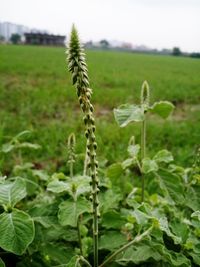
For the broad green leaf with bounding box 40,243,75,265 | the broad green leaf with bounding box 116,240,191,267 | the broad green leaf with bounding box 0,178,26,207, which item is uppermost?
the broad green leaf with bounding box 0,178,26,207

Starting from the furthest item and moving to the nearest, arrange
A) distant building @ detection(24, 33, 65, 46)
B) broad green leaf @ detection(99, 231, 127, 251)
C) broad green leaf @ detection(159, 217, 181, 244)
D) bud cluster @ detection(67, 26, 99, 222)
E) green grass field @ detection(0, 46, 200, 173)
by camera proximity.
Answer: distant building @ detection(24, 33, 65, 46), green grass field @ detection(0, 46, 200, 173), broad green leaf @ detection(99, 231, 127, 251), broad green leaf @ detection(159, 217, 181, 244), bud cluster @ detection(67, 26, 99, 222)

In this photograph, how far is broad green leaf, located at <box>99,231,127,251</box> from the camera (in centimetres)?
192

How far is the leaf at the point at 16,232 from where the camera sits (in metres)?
1.42

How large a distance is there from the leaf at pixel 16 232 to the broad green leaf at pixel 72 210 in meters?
0.24

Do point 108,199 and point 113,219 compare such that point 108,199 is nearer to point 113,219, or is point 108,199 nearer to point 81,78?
point 113,219

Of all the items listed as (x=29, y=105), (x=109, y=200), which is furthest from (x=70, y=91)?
(x=109, y=200)

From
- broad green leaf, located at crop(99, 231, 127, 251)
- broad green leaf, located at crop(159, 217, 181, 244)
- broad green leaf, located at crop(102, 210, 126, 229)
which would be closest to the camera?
broad green leaf, located at crop(159, 217, 181, 244)

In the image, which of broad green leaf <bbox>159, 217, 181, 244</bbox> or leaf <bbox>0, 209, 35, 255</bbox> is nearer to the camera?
leaf <bbox>0, 209, 35, 255</bbox>

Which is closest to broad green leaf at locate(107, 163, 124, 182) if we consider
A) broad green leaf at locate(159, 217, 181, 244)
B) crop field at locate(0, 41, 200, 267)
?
crop field at locate(0, 41, 200, 267)

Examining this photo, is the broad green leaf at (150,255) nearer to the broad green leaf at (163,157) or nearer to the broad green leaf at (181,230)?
the broad green leaf at (181,230)

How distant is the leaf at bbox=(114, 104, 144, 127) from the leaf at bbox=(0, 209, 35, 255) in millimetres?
613

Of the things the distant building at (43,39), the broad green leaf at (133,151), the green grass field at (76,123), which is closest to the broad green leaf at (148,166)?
the broad green leaf at (133,151)

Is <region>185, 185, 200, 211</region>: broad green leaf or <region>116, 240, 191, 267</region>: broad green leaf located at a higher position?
<region>185, 185, 200, 211</region>: broad green leaf

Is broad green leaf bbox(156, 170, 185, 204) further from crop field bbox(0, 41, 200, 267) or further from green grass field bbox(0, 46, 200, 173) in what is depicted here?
green grass field bbox(0, 46, 200, 173)
